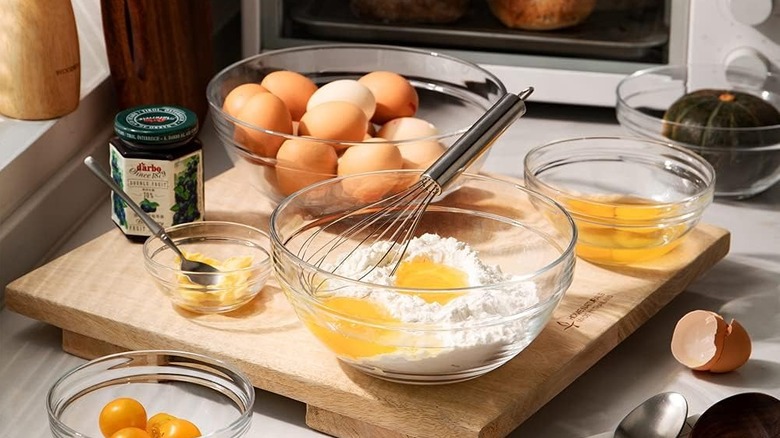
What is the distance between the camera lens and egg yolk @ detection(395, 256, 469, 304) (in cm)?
94

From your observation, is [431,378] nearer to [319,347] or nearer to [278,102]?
[319,347]

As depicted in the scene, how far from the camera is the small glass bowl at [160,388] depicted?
84 centimetres

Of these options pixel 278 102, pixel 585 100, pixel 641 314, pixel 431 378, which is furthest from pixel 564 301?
pixel 585 100

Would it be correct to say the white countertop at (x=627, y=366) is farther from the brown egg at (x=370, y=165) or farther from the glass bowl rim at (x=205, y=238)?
the brown egg at (x=370, y=165)

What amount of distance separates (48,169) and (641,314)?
1.95 ft

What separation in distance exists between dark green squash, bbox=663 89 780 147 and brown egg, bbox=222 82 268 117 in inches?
17.7

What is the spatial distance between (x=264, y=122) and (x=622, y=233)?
1.15 ft

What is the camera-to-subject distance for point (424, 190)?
3.11ft

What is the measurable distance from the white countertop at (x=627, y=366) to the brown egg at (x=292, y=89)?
0.73 ft

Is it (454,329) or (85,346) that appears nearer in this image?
(454,329)

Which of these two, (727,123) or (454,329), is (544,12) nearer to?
(727,123)

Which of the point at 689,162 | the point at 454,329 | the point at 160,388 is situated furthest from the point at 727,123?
the point at 160,388

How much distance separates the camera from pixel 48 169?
119cm

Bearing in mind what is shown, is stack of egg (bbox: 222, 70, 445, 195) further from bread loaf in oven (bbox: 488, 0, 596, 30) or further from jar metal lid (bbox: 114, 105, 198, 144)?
bread loaf in oven (bbox: 488, 0, 596, 30)
